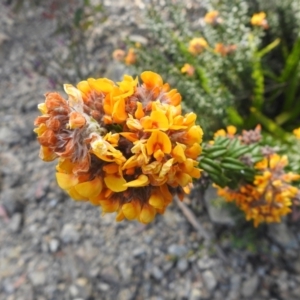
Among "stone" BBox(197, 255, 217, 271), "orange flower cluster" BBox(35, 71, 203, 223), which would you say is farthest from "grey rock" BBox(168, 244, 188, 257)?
"orange flower cluster" BBox(35, 71, 203, 223)

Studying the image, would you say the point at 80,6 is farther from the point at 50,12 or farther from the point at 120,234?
the point at 120,234

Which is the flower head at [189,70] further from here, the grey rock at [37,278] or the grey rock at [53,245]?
the grey rock at [37,278]

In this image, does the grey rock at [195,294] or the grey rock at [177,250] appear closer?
the grey rock at [195,294]

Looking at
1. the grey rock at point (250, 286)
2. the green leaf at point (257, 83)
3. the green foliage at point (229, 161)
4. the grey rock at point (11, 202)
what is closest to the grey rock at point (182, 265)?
the grey rock at point (250, 286)

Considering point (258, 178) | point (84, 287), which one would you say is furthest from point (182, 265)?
point (258, 178)

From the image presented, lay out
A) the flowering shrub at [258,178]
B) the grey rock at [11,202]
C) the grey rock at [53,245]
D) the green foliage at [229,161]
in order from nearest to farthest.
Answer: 1. the green foliage at [229,161]
2. the flowering shrub at [258,178]
3. the grey rock at [53,245]
4. the grey rock at [11,202]

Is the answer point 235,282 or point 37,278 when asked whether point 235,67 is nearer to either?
point 235,282

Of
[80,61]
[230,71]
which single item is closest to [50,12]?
[80,61]
